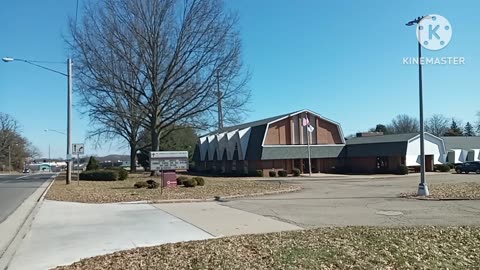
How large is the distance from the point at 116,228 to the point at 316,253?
21.6ft

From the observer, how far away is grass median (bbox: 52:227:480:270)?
21.0ft

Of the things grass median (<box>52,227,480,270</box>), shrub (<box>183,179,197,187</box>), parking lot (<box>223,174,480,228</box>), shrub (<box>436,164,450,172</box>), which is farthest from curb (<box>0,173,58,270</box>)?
shrub (<box>436,164,450,172</box>)

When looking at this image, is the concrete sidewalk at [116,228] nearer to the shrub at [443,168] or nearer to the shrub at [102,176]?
the shrub at [102,176]

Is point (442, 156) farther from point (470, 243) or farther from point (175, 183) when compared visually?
point (470, 243)

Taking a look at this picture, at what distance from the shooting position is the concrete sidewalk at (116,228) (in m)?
8.64

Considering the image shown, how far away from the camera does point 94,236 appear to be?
1057 centimetres

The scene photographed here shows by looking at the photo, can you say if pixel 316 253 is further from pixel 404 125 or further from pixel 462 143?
pixel 404 125

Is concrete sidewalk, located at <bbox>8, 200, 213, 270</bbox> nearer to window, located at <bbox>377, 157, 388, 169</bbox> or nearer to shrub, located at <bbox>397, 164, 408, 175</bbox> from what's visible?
shrub, located at <bbox>397, 164, 408, 175</bbox>

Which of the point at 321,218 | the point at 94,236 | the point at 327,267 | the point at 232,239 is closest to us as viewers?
the point at 327,267

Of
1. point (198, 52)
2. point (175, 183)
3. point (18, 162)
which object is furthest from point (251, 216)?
point (18, 162)

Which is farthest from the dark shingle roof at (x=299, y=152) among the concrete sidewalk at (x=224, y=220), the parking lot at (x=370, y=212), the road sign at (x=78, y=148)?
the concrete sidewalk at (x=224, y=220)

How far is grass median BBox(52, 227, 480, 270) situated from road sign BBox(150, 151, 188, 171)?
1701 cm

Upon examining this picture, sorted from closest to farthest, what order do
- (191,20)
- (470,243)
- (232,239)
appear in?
(470,243), (232,239), (191,20)

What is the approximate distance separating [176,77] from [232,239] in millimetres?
34649
